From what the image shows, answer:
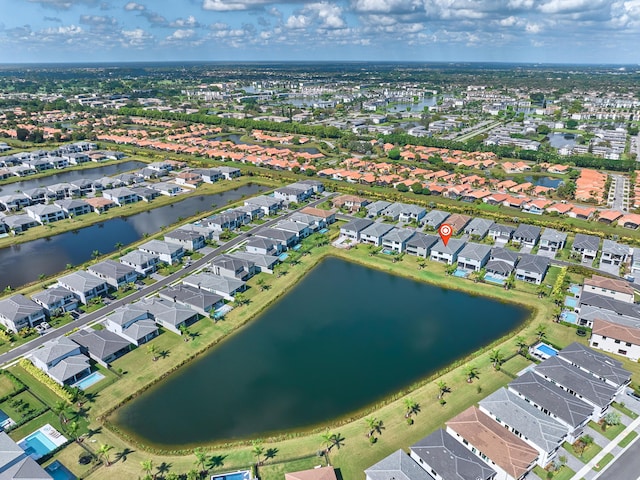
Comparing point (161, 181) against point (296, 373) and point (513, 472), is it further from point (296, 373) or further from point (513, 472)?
point (513, 472)

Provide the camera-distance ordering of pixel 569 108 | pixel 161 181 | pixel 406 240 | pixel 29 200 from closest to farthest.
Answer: pixel 406 240, pixel 29 200, pixel 161 181, pixel 569 108

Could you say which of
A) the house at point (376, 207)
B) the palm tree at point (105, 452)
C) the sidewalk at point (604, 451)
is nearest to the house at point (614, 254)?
the sidewalk at point (604, 451)

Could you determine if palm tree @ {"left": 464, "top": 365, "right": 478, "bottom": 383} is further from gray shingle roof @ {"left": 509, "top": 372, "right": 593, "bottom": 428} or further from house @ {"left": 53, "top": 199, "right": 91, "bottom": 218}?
house @ {"left": 53, "top": 199, "right": 91, "bottom": 218}

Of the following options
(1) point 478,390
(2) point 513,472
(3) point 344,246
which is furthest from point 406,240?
(2) point 513,472

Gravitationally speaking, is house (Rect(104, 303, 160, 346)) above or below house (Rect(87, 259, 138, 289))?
below

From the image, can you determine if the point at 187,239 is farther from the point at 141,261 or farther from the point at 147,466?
the point at 147,466

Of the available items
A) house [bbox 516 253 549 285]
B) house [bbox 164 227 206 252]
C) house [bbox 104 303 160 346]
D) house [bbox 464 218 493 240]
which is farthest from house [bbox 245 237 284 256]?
house [bbox 516 253 549 285]

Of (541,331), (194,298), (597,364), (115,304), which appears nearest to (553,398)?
(597,364)
